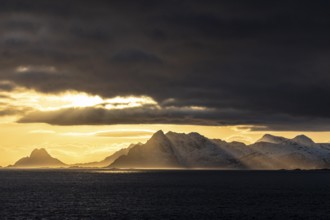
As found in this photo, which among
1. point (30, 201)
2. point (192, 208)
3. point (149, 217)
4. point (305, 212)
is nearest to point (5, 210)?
point (30, 201)

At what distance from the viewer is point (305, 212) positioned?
149 metres

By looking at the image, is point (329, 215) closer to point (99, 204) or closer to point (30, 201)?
point (99, 204)

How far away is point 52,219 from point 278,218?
57839mm

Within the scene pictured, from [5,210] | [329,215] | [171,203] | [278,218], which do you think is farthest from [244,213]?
[5,210]

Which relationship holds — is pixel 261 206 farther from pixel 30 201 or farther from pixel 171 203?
pixel 30 201

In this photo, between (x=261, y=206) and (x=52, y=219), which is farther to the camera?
(x=261, y=206)

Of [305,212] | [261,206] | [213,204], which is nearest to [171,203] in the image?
[213,204]

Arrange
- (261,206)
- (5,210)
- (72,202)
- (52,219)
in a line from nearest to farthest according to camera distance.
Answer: (52,219)
(5,210)
(261,206)
(72,202)

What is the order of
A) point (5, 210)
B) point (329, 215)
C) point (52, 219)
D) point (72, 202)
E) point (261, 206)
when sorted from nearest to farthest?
1. point (52, 219)
2. point (329, 215)
3. point (5, 210)
4. point (261, 206)
5. point (72, 202)

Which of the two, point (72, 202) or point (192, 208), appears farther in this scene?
point (72, 202)

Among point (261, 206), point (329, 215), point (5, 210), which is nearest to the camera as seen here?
point (329, 215)

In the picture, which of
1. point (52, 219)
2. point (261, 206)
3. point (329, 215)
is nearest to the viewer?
point (52, 219)

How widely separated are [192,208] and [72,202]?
141ft

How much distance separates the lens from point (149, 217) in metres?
138
